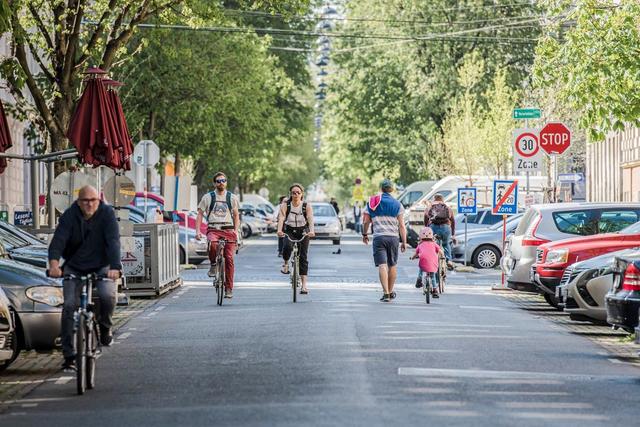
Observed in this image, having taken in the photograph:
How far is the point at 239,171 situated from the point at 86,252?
60.9 metres

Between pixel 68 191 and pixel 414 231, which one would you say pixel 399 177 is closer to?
pixel 414 231

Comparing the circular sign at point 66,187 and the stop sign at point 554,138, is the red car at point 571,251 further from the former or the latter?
the circular sign at point 66,187

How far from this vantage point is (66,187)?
24.4 m

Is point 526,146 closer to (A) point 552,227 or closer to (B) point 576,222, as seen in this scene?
(B) point 576,222

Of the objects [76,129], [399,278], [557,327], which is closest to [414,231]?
[399,278]

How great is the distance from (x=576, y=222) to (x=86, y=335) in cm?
1225

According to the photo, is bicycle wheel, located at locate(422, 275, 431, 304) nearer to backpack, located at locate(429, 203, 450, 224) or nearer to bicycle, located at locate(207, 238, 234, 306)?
bicycle, located at locate(207, 238, 234, 306)

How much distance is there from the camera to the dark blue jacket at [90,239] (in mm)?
12648

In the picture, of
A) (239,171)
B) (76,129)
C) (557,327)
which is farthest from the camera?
(239,171)

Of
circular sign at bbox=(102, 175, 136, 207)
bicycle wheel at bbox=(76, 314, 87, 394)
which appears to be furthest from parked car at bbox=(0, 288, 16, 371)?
circular sign at bbox=(102, 175, 136, 207)

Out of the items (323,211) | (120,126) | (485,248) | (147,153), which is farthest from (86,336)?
(323,211)

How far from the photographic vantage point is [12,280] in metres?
14.5

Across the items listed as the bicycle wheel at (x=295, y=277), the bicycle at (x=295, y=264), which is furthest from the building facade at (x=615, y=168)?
the bicycle wheel at (x=295, y=277)

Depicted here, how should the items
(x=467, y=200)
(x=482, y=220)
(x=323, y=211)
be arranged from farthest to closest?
(x=323, y=211) → (x=482, y=220) → (x=467, y=200)
